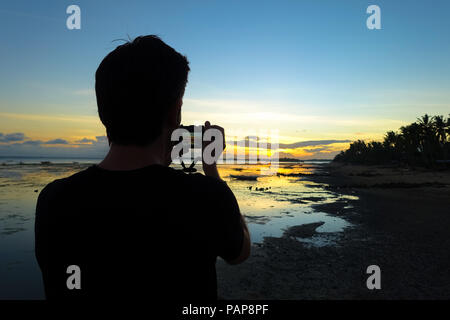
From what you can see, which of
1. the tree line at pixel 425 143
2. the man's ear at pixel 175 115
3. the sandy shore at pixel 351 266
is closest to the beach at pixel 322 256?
the sandy shore at pixel 351 266

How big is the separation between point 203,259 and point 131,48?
3.38 feet

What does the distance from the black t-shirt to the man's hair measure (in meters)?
0.21

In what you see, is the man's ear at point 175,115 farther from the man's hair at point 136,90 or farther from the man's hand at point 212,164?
the man's hand at point 212,164

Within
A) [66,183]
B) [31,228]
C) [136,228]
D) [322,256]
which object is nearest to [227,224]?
[136,228]

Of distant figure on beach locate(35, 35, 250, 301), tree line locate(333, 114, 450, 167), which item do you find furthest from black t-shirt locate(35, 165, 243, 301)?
tree line locate(333, 114, 450, 167)

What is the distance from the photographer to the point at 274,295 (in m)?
5.63

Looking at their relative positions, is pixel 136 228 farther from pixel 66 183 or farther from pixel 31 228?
pixel 31 228

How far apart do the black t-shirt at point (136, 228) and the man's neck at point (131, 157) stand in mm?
44

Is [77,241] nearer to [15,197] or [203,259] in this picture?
[203,259]

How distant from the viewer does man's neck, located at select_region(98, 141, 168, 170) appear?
1184 mm

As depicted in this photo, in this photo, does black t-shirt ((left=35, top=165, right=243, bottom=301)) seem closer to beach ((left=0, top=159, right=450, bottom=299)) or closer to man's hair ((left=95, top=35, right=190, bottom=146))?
man's hair ((left=95, top=35, right=190, bottom=146))

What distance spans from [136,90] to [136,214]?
1.84 feet

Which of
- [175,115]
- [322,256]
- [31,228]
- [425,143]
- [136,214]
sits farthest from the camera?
[425,143]

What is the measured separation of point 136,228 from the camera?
112cm
